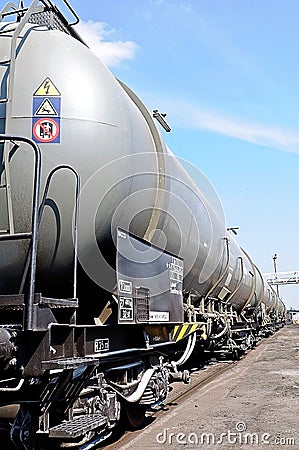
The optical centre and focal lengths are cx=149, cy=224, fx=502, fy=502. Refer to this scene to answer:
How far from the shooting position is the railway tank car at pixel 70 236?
11.5 feet

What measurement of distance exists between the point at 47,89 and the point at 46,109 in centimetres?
16

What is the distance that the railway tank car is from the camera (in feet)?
11.5

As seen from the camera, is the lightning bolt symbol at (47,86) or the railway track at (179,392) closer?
the lightning bolt symbol at (47,86)

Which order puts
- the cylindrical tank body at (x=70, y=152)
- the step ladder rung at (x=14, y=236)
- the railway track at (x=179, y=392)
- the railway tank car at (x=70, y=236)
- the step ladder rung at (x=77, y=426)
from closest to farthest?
the step ladder rung at (x=14, y=236) < the railway tank car at (x=70, y=236) < the step ladder rung at (x=77, y=426) < the cylindrical tank body at (x=70, y=152) < the railway track at (x=179, y=392)

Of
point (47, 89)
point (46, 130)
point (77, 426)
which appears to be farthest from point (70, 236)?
point (77, 426)

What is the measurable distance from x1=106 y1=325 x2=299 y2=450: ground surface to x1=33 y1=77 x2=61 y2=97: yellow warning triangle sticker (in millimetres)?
3563

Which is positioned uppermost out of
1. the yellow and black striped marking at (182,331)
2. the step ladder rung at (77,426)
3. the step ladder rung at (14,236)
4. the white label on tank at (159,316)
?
the step ladder rung at (14,236)

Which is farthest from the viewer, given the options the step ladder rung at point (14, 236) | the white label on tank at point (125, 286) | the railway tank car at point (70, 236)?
the white label on tank at point (125, 286)

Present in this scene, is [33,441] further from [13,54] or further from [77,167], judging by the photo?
[13,54]

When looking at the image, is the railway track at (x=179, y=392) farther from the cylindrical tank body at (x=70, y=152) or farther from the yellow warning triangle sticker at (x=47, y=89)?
the yellow warning triangle sticker at (x=47, y=89)

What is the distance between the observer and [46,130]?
3934 mm

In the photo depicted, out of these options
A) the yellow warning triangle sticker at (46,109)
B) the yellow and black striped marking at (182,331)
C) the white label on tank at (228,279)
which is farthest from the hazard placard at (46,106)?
the white label on tank at (228,279)

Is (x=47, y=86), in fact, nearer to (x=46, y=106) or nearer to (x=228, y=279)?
(x=46, y=106)

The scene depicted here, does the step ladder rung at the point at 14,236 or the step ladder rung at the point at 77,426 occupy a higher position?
the step ladder rung at the point at 14,236
